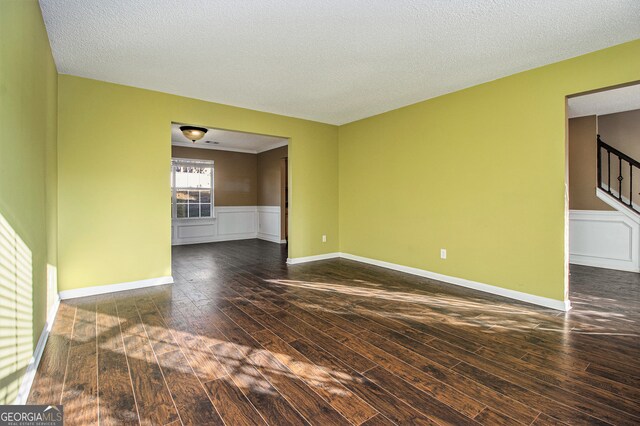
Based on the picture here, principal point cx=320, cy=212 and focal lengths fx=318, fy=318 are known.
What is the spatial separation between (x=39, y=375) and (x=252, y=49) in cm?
300

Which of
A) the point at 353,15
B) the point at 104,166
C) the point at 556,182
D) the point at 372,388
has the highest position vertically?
the point at 353,15

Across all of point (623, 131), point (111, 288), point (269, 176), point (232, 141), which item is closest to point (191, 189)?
point (232, 141)

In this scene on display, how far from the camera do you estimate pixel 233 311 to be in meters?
3.17

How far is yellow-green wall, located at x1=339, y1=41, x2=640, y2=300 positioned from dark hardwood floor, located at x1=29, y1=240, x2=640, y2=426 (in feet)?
1.98

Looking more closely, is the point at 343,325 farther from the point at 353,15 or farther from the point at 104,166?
the point at 104,166

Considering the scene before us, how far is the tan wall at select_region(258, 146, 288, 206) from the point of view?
8141 mm

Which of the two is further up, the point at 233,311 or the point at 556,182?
the point at 556,182

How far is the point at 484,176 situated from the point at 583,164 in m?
3.12

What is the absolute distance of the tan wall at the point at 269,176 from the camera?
8.14m

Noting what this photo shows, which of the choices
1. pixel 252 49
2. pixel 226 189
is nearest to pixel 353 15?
pixel 252 49

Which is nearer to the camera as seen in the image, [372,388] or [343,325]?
[372,388]

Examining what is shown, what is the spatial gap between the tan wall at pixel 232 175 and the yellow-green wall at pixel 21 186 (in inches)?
214

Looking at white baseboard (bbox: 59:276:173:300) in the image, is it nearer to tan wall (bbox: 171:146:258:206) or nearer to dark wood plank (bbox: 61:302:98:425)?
dark wood plank (bbox: 61:302:98:425)
